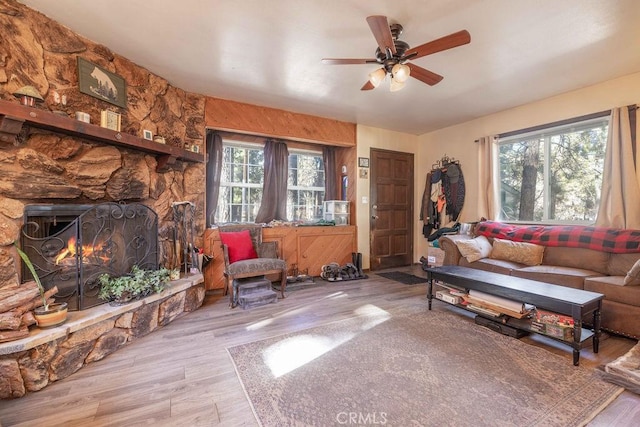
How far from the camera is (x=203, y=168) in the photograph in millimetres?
3562

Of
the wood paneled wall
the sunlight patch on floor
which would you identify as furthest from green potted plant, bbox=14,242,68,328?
the wood paneled wall

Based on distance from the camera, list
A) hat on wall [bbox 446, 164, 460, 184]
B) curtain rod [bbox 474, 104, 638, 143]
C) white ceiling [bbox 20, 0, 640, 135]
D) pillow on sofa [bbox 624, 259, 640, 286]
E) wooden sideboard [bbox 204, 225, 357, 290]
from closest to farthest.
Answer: white ceiling [bbox 20, 0, 640, 135]
pillow on sofa [bbox 624, 259, 640, 286]
curtain rod [bbox 474, 104, 638, 143]
wooden sideboard [bbox 204, 225, 357, 290]
hat on wall [bbox 446, 164, 460, 184]

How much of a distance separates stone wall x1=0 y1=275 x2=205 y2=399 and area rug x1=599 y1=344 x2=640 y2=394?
3455 millimetres

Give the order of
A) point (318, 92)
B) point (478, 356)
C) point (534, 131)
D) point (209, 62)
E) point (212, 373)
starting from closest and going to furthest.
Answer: point (212, 373), point (478, 356), point (209, 62), point (318, 92), point (534, 131)

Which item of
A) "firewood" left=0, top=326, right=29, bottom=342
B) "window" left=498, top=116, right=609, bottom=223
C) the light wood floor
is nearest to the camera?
the light wood floor

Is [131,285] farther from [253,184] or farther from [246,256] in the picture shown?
[253,184]

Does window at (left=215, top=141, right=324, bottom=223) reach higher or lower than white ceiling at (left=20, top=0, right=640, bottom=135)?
lower

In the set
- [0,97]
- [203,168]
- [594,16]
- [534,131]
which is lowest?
[203,168]

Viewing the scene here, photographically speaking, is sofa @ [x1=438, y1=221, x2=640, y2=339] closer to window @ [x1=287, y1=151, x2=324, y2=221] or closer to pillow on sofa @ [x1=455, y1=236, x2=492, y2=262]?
pillow on sofa @ [x1=455, y1=236, x2=492, y2=262]

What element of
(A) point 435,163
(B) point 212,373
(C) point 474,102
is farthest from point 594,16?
(B) point 212,373

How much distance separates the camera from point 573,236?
10.1ft

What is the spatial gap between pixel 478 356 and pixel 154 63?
3.99 meters

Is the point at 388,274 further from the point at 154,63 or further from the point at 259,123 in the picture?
the point at 154,63

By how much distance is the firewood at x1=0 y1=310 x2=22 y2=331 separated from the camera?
1.61 metres
